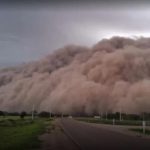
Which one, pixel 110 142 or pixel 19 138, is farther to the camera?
pixel 19 138

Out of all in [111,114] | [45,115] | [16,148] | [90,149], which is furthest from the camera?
[45,115]

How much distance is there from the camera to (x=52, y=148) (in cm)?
1705

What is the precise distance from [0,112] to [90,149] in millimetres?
54838

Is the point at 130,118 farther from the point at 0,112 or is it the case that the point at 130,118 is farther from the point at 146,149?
the point at 146,149

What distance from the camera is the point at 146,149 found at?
637 inches

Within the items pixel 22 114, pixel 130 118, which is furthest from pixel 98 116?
pixel 22 114

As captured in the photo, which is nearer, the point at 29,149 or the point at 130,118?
the point at 29,149

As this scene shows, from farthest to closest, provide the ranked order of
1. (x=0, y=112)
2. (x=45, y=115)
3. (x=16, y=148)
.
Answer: (x=45, y=115), (x=0, y=112), (x=16, y=148)

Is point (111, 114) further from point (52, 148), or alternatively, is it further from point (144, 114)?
point (52, 148)

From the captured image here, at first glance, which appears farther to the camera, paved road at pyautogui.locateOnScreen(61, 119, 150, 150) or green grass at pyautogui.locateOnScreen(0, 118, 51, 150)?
green grass at pyautogui.locateOnScreen(0, 118, 51, 150)

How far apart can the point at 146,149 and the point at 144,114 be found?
71116 millimetres

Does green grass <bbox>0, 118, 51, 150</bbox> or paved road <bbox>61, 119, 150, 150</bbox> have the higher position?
paved road <bbox>61, 119, 150, 150</bbox>

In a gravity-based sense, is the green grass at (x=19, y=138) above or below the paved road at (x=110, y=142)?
below

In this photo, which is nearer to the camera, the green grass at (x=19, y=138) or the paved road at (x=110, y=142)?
the paved road at (x=110, y=142)
